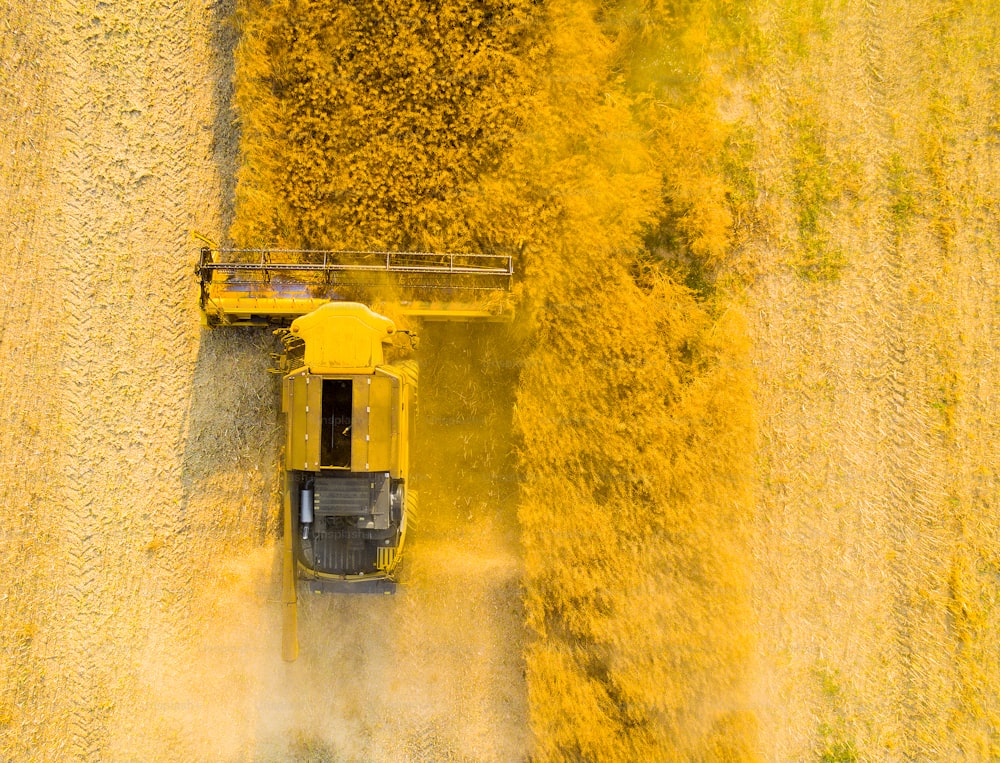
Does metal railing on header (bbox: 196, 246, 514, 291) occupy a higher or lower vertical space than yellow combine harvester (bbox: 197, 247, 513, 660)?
higher

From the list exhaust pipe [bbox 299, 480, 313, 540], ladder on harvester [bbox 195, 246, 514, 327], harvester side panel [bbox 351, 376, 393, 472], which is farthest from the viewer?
ladder on harvester [bbox 195, 246, 514, 327]

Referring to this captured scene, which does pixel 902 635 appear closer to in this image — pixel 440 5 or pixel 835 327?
pixel 835 327

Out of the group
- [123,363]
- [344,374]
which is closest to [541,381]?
[344,374]

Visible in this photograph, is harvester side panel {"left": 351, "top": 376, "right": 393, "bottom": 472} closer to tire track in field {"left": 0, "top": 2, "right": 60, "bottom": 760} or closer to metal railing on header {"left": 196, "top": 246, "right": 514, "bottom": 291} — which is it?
metal railing on header {"left": 196, "top": 246, "right": 514, "bottom": 291}

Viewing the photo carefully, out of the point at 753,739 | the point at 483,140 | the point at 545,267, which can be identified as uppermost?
the point at 483,140

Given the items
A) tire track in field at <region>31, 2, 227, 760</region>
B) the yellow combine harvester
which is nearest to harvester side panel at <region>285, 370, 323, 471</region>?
the yellow combine harvester

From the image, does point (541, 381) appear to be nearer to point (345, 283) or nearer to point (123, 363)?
point (345, 283)

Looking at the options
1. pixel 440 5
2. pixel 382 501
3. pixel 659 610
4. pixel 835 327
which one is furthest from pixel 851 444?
pixel 440 5
